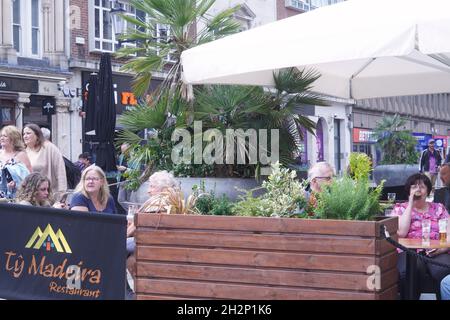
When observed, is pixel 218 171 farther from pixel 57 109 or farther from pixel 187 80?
pixel 57 109

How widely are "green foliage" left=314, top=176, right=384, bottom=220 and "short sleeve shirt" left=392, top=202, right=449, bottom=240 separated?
5.34ft

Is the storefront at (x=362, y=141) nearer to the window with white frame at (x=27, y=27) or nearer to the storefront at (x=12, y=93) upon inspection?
the window with white frame at (x=27, y=27)

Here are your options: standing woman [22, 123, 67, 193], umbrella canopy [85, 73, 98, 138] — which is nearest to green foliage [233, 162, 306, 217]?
standing woman [22, 123, 67, 193]

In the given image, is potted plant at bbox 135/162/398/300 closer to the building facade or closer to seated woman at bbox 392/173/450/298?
seated woman at bbox 392/173/450/298

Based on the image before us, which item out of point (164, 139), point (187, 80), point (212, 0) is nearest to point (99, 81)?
point (212, 0)

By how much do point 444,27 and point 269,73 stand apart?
2873 mm

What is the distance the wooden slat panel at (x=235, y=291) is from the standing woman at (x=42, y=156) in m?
4.60

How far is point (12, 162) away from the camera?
27.3ft

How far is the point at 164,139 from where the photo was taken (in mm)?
7398

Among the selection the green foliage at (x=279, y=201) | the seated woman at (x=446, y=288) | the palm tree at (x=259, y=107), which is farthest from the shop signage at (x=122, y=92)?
the seated woman at (x=446, y=288)

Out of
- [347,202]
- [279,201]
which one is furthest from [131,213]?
[347,202]

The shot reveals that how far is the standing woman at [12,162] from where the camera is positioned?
8.22 metres

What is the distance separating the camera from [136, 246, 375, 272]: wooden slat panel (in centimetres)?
398

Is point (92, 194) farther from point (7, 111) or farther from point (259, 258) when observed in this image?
point (7, 111)
